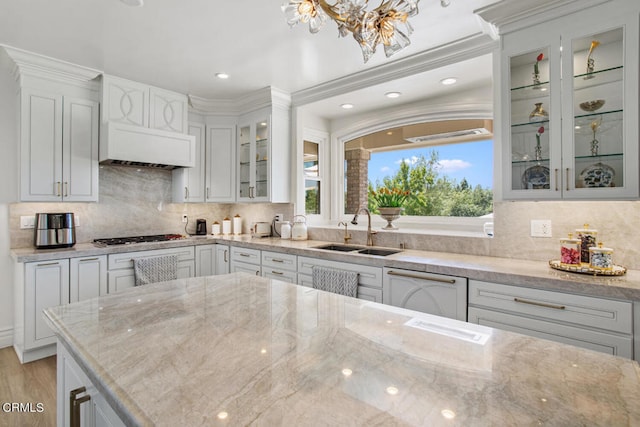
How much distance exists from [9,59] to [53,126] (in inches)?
22.2

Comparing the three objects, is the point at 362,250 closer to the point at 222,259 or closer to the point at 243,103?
the point at 222,259

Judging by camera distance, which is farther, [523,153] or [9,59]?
[9,59]

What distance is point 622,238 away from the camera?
2.12m

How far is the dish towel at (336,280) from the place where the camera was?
2693 millimetres

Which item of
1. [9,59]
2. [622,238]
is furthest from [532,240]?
[9,59]

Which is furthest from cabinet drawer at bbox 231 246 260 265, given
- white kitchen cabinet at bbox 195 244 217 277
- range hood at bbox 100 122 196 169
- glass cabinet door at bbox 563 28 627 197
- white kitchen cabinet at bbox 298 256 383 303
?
glass cabinet door at bbox 563 28 627 197

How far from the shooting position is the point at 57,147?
3.05m

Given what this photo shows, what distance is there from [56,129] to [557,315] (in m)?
4.00

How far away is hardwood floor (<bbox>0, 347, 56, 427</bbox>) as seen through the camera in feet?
6.84

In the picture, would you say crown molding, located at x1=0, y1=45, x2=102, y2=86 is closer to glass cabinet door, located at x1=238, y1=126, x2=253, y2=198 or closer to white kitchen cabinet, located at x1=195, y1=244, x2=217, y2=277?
glass cabinet door, located at x1=238, y1=126, x2=253, y2=198

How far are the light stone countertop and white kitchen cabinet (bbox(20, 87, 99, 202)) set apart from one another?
52cm

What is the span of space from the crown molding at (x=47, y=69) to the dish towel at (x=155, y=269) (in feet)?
5.68

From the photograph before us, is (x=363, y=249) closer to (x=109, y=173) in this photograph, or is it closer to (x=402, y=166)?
(x=402, y=166)

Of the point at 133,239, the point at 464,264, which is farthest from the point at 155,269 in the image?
the point at 464,264
